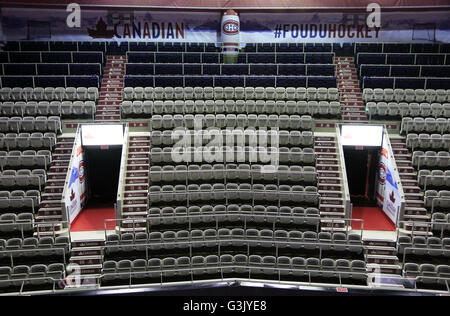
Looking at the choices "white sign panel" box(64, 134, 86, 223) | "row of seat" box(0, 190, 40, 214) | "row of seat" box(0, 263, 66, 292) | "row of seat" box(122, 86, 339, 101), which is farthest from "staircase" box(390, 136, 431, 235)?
"row of seat" box(0, 190, 40, 214)

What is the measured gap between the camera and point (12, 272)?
825cm

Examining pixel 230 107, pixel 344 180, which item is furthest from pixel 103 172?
pixel 344 180

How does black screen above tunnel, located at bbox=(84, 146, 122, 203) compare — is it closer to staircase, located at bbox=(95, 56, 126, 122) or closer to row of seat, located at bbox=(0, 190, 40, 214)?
staircase, located at bbox=(95, 56, 126, 122)

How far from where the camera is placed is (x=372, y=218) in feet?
37.6

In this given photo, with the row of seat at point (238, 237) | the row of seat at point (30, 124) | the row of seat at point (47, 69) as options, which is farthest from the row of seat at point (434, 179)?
the row of seat at point (47, 69)

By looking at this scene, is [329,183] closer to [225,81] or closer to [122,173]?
[225,81]

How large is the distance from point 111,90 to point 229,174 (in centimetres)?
564

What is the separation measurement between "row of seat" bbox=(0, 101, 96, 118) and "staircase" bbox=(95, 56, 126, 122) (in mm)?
470

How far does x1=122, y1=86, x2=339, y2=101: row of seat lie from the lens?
13484mm

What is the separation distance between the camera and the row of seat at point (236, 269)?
8148 millimetres

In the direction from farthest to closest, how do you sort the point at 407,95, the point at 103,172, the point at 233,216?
the point at 407,95, the point at 103,172, the point at 233,216

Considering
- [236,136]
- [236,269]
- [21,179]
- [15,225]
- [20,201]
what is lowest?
[236,269]
